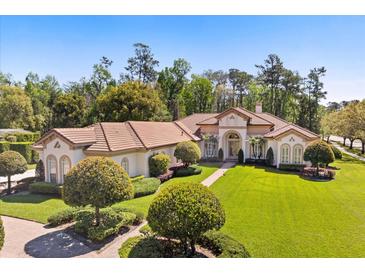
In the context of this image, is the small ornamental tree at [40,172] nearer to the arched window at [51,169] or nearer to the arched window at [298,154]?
the arched window at [51,169]

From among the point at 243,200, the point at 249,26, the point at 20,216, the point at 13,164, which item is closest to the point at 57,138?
the point at 13,164

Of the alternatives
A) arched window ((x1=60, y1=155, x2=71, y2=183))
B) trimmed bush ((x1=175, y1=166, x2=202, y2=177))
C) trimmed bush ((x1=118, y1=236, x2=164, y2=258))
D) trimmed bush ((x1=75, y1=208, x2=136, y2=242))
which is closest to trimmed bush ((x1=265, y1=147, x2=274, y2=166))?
trimmed bush ((x1=175, y1=166, x2=202, y2=177))

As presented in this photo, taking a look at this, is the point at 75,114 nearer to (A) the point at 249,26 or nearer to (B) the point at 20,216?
(B) the point at 20,216

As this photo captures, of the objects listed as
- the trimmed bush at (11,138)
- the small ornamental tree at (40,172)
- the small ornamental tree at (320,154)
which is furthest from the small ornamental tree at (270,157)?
the trimmed bush at (11,138)

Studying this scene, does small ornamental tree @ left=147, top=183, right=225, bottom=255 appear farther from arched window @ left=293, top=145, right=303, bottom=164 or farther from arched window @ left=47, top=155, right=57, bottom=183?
arched window @ left=293, top=145, right=303, bottom=164

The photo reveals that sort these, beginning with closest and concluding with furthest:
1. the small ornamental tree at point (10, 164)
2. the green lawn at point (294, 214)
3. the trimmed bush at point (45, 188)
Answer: the green lawn at point (294, 214) → the trimmed bush at point (45, 188) → the small ornamental tree at point (10, 164)

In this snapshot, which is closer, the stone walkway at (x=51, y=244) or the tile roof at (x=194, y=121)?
the stone walkway at (x=51, y=244)
